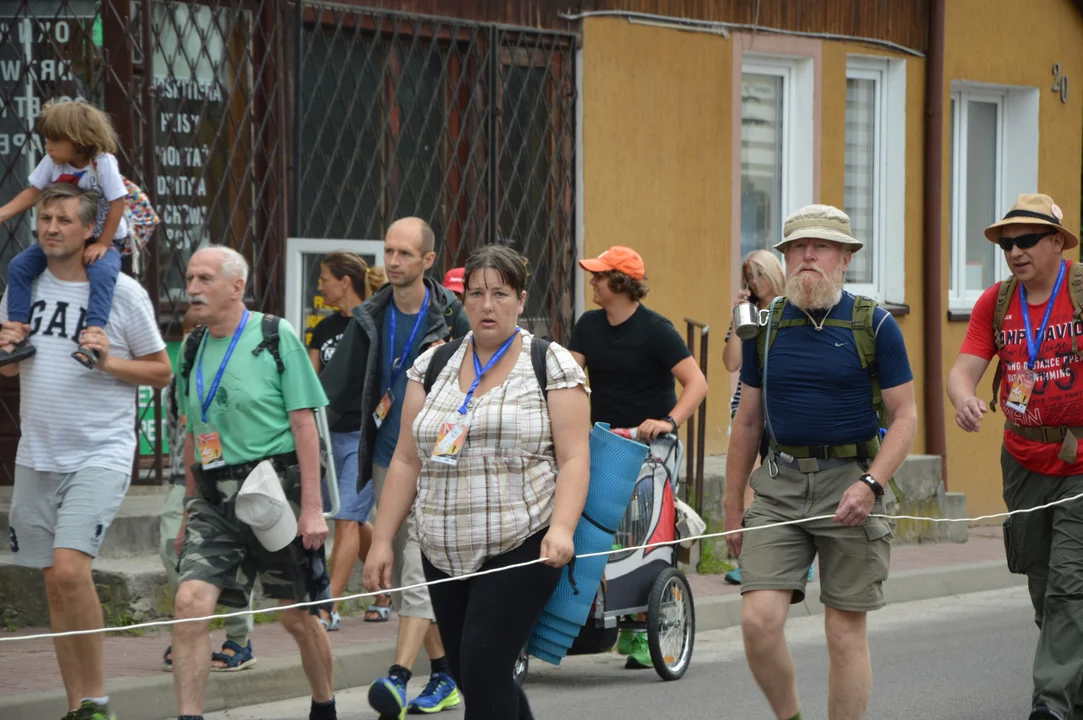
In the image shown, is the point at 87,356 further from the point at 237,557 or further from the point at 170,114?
the point at 170,114

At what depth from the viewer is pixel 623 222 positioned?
12.9 m

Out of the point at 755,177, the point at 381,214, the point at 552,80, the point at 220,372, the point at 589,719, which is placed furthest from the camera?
the point at 755,177

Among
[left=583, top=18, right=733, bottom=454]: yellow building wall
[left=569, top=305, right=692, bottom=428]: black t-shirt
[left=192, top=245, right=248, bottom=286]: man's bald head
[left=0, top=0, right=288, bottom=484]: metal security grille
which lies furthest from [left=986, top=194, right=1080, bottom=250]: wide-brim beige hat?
[left=583, top=18, right=733, bottom=454]: yellow building wall

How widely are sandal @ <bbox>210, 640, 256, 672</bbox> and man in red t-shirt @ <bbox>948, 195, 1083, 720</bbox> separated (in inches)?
132

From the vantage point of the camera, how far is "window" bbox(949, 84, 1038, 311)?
52.9ft

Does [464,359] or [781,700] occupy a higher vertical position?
[464,359]

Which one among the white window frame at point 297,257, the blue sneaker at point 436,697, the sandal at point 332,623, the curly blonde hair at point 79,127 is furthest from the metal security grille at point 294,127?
the blue sneaker at point 436,697

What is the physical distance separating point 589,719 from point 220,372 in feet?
7.17

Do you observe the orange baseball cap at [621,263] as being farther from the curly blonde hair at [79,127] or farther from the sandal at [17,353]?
the sandal at [17,353]

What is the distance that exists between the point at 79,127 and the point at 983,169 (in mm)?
11102

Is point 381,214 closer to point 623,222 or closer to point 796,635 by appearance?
point 623,222

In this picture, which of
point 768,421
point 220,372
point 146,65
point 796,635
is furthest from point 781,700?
point 146,65

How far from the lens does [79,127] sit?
723 cm

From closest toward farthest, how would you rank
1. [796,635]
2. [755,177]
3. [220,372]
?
[220,372]
[796,635]
[755,177]
